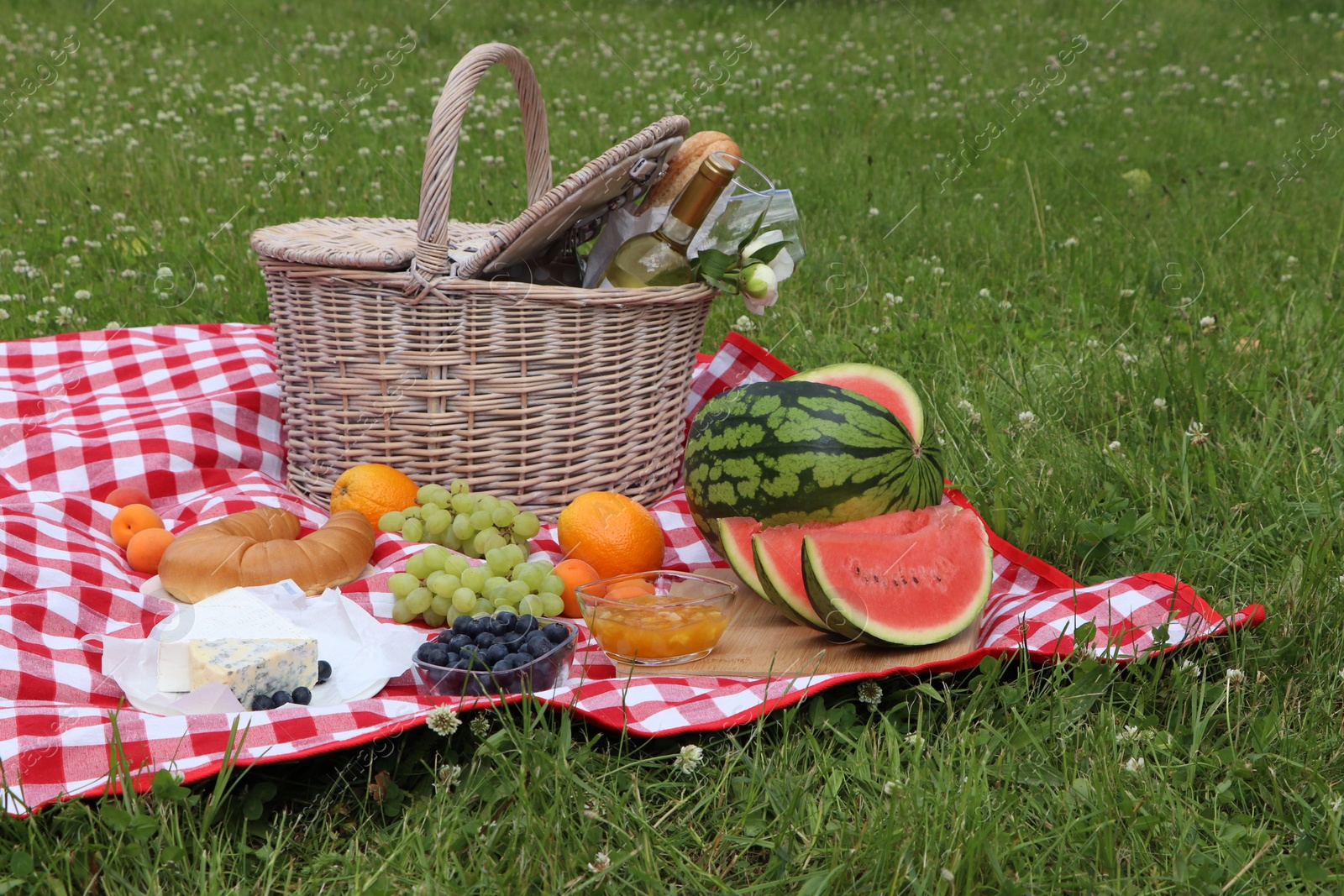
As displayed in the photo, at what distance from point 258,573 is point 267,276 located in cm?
96

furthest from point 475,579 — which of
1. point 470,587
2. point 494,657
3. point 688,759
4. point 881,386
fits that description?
point 881,386

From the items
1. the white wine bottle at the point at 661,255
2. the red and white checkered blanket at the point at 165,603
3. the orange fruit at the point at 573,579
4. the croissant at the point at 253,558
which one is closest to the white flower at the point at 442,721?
the red and white checkered blanket at the point at 165,603

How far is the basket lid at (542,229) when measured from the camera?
8.63 ft

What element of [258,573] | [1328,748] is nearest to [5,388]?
[258,573]

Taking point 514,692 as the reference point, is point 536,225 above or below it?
above

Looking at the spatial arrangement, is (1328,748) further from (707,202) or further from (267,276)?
(267,276)

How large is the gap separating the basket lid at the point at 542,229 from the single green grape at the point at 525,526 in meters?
0.60

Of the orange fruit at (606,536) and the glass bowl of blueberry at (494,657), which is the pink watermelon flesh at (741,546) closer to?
the orange fruit at (606,536)

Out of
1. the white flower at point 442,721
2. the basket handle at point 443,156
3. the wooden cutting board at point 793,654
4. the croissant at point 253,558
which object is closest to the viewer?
the white flower at point 442,721

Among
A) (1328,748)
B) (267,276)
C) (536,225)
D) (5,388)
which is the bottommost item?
(5,388)

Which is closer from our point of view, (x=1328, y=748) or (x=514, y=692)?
(x=1328, y=748)

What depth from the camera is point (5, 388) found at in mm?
3480

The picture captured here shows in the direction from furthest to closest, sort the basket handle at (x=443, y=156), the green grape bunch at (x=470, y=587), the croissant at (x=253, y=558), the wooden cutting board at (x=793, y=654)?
the basket handle at (x=443, y=156) → the croissant at (x=253, y=558) → the green grape bunch at (x=470, y=587) → the wooden cutting board at (x=793, y=654)

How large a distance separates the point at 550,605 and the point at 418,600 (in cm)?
28
